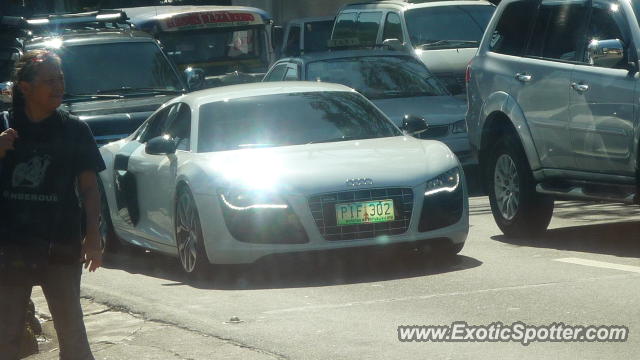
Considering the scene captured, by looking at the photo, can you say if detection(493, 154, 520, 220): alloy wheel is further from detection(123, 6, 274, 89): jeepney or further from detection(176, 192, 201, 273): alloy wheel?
detection(123, 6, 274, 89): jeepney

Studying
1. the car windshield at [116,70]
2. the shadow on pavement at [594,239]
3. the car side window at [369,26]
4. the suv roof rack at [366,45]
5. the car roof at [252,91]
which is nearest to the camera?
the shadow on pavement at [594,239]

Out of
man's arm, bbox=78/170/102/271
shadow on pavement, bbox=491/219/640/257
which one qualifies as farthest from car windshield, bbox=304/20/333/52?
man's arm, bbox=78/170/102/271

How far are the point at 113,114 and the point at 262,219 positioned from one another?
5786 mm

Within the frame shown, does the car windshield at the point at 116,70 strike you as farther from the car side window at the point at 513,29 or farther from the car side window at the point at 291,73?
the car side window at the point at 513,29

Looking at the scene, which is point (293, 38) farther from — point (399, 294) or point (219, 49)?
point (399, 294)

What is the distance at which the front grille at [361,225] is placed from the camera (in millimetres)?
9758

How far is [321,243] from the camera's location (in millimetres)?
9773

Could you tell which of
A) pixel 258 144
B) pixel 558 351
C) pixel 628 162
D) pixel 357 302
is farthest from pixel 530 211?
pixel 558 351

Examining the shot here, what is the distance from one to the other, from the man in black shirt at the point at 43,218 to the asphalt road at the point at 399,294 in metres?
1.69

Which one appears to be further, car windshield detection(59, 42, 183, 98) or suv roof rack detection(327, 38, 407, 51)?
suv roof rack detection(327, 38, 407, 51)

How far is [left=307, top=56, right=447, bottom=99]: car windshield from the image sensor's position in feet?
56.0

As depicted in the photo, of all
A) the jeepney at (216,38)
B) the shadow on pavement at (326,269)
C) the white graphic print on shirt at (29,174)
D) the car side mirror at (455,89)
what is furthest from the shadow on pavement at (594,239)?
the jeepney at (216,38)

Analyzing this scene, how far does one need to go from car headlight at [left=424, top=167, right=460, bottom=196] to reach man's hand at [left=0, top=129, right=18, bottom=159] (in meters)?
4.62

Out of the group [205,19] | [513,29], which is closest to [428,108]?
[513,29]
